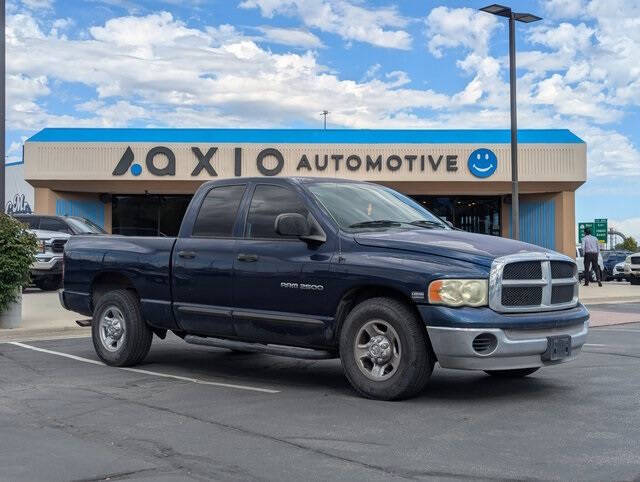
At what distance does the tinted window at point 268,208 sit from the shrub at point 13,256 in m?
5.55

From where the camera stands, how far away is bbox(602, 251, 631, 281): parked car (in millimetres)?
37688

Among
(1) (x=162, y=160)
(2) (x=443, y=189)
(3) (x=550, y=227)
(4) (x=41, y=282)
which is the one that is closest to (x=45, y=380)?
(4) (x=41, y=282)

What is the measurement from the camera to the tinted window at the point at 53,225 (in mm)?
21906

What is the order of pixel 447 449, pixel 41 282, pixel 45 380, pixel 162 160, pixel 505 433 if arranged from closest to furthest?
pixel 447 449, pixel 505 433, pixel 45 380, pixel 41 282, pixel 162 160

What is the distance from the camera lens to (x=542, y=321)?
287 inches

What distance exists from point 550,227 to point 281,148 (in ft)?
34.2

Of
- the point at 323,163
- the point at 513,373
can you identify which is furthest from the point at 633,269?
the point at 513,373

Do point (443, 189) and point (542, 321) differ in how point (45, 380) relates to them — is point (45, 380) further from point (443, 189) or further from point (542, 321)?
point (443, 189)

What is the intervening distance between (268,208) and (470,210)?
25858 mm

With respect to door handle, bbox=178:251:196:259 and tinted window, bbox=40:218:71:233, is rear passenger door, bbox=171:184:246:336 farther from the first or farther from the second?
tinted window, bbox=40:218:71:233

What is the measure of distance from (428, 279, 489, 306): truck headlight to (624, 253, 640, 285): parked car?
26049 mm

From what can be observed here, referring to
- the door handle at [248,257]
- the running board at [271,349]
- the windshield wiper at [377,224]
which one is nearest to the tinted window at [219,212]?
the door handle at [248,257]

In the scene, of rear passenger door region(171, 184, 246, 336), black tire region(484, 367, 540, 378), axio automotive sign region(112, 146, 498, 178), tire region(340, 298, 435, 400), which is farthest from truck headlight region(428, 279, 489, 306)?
axio automotive sign region(112, 146, 498, 178)

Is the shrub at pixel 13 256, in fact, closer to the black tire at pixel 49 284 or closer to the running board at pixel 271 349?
the running board at pixel 271 349
